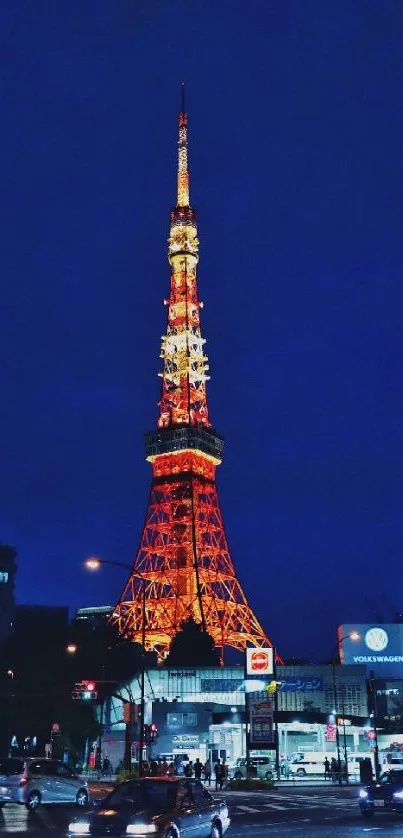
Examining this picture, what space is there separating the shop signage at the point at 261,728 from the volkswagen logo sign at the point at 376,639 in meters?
61.9

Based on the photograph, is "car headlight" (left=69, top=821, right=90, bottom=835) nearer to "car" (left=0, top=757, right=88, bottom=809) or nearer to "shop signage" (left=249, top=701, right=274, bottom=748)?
"car" (left=0, top=757, right=88, bottom=809)

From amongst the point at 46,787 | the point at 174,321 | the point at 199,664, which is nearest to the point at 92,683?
the point at 46,787

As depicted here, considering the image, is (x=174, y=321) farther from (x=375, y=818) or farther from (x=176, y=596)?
(x=375, y=818)

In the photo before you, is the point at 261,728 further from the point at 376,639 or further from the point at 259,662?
the point at 376,639

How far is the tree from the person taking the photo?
94.6 meters

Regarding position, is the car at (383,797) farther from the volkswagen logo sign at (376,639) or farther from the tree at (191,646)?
the volkswagen logo sign at (376,639)

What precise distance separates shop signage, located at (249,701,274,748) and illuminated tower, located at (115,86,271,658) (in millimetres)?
49450

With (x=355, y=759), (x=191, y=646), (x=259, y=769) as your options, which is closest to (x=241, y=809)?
(x=259, y=769)

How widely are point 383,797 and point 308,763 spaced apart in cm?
4681

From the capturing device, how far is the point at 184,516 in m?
102

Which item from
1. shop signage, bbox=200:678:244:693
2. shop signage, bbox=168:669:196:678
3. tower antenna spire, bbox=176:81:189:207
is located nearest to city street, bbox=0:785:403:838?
shop signage, bbox=168:669:196:678

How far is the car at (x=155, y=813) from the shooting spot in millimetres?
13914

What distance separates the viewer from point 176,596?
3900 inches

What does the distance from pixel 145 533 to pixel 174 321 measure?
29.9 meters
